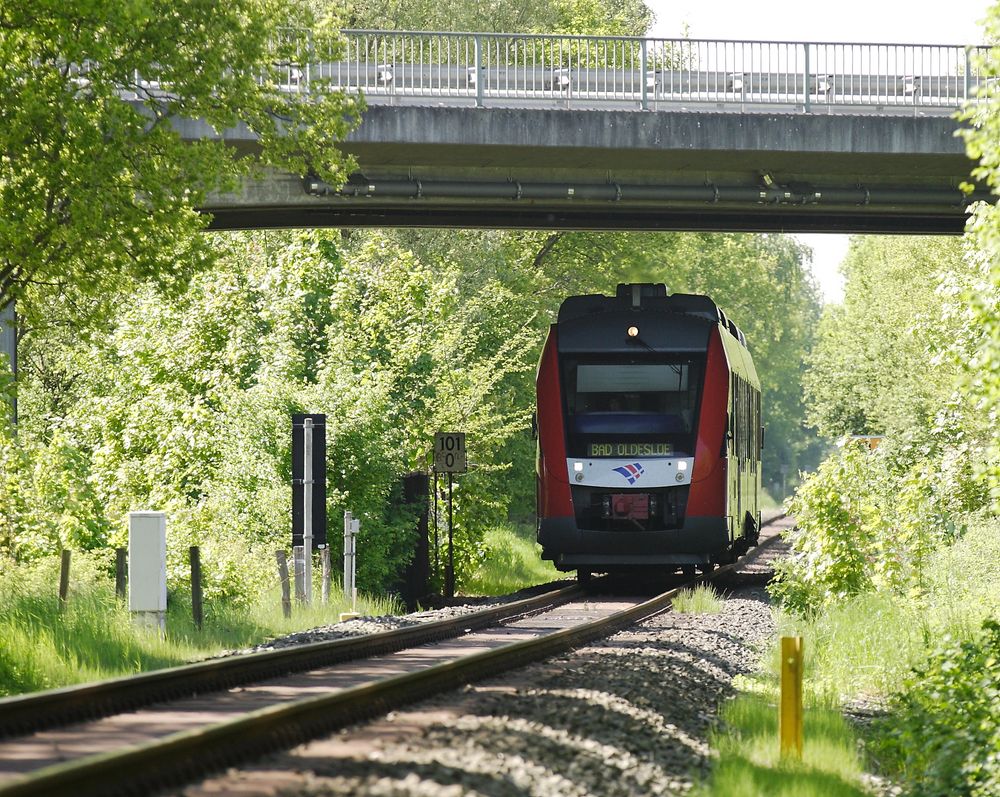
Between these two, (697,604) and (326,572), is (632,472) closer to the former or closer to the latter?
(697,604)

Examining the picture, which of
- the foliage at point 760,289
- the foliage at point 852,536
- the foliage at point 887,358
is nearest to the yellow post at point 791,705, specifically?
the foliage at point 852,536

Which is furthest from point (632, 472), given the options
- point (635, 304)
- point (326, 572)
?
point (326, 572)

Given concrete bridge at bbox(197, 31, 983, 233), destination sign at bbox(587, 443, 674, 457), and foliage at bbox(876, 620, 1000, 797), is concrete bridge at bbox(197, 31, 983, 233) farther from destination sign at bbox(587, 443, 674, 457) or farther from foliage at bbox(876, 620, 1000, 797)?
foliage at bbox(876, 620, 1000, 797)

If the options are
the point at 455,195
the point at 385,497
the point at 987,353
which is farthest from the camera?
the point at 455,195

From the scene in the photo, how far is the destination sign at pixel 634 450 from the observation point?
69.9ft

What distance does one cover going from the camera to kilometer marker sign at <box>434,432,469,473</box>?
81.8 ft

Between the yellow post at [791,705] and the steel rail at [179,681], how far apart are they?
13.2ft

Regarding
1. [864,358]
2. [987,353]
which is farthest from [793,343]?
[987,353]

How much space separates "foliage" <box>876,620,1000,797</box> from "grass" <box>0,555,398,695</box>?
6307 mm

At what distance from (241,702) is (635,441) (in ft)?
37.8

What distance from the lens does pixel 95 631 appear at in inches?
582

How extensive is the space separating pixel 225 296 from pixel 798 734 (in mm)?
21160

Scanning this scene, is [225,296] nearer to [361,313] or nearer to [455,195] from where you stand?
[361,313]

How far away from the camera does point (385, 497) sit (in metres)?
24.6
